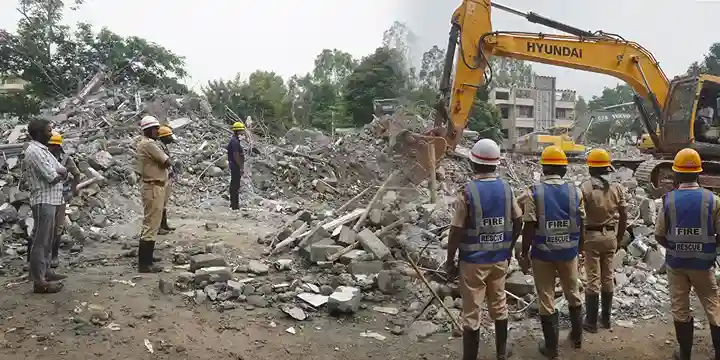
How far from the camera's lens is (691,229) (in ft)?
13.0

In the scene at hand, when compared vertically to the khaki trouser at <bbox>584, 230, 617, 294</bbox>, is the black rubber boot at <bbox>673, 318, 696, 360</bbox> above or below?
below

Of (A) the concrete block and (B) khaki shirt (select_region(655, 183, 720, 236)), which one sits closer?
(B) khaki shirt (select_region(655, 183, 720, 236))

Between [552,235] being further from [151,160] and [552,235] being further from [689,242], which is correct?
[151,160]

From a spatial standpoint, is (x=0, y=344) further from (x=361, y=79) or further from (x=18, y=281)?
(x=361, y=79)

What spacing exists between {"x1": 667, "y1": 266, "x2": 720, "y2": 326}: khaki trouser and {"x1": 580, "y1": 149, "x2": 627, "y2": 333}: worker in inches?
27.2

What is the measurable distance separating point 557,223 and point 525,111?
41.6 meters

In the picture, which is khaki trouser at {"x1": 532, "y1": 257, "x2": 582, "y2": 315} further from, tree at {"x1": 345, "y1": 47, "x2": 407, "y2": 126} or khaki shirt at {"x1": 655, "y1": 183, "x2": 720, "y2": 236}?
tree at {"x1": 345, "y1": 47, "x2": 407, "y2": 126}

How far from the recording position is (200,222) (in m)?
8.88

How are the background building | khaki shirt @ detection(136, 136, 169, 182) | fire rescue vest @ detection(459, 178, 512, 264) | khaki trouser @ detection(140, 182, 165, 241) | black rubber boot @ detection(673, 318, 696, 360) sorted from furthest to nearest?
1. the background building
2. khaki shirt @ detection(136, 136, 169, 182)
3. khaki trouser @ detection(140, 182, 165, 241)
4. black rubber boot @ detection(673, 318, 696, 360)
5. fire rescue vest @ detection(459, 178, 512, 264)

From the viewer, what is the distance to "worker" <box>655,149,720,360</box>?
392 cm

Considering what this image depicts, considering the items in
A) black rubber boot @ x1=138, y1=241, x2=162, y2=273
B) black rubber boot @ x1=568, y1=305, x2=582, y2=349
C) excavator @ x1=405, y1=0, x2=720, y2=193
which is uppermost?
excavator @ x1=405, y1=0, x2=720, y2=193

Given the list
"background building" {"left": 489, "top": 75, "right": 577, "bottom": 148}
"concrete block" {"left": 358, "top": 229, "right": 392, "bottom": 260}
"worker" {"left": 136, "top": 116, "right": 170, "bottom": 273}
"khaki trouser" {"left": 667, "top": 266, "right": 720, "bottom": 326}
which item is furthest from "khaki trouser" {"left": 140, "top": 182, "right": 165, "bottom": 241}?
"background building" {"left": 489, "top": 75, "right": 577, "bottom": 148}

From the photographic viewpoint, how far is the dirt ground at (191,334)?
4078 mm

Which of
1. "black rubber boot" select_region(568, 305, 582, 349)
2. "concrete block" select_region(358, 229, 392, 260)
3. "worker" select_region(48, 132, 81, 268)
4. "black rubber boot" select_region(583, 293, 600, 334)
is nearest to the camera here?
"black rubber boot" select_region(568, 305, 582, 349)
